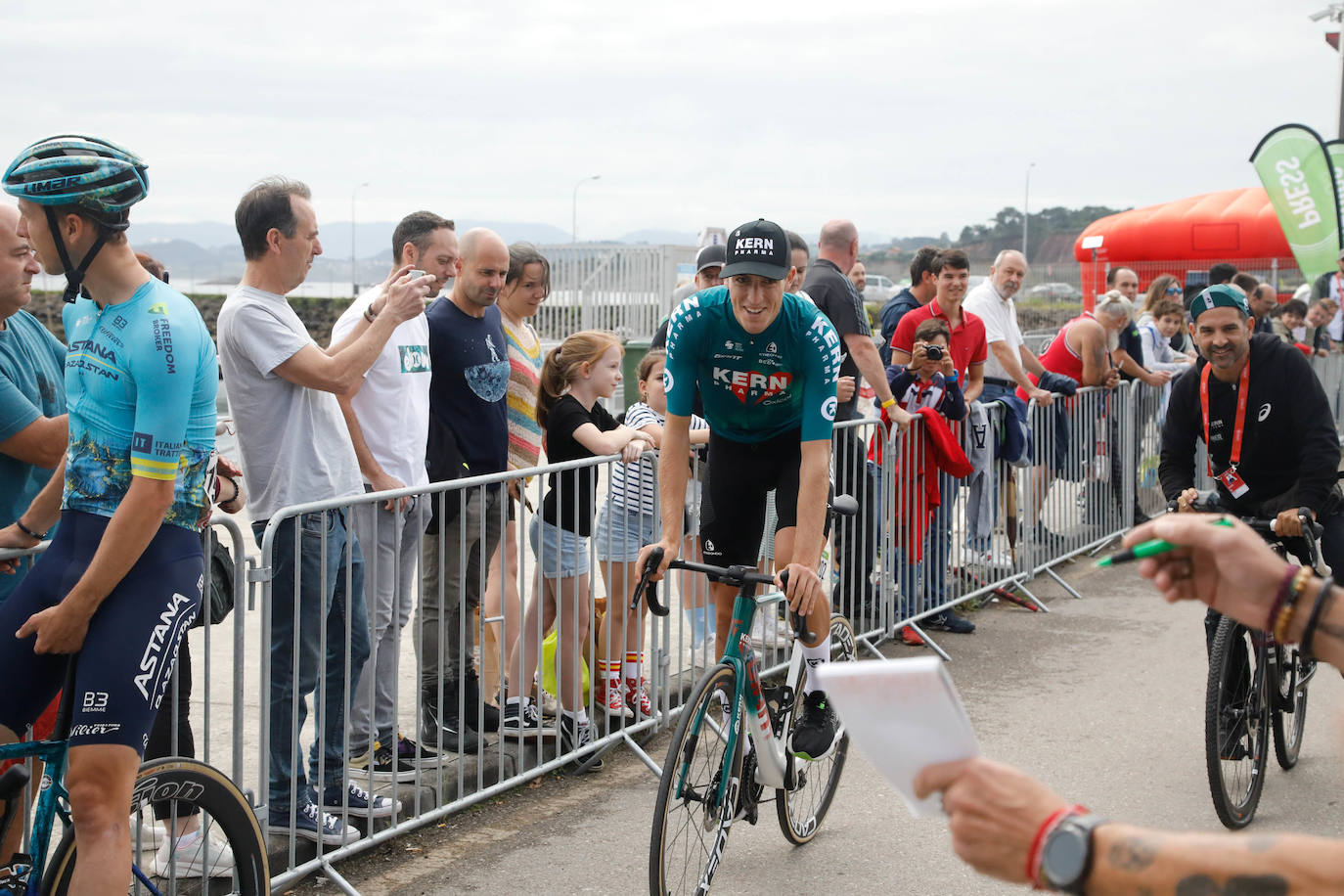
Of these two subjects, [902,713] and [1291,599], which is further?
[1291,599]

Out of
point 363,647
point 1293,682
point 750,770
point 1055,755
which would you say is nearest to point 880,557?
point 1055,755

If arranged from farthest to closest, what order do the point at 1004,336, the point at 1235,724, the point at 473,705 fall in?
the point at 1004,336, the point at 473,705, the point at 1235,724

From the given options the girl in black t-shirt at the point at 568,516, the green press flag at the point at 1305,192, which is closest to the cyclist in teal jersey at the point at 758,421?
the girl in black t-shirt at the point at 568,516

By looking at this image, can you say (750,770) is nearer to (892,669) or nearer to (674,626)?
(892,669)

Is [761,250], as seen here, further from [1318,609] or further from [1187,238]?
[1187,238]

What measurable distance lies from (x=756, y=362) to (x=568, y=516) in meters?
1.29

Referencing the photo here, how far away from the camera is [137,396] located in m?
Answer: 3.03

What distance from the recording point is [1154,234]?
36.4 metres

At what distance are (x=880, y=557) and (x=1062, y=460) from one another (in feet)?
8.88

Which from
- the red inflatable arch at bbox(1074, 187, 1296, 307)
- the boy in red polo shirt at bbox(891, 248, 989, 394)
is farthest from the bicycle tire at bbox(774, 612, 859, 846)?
the red inflatable arch at bbox(1074, 187, 1296, 307)

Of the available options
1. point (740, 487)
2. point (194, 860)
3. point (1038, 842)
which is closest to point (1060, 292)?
point (740, 487)

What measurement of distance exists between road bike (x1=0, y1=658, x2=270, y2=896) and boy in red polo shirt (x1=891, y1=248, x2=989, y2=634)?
16.8 feet

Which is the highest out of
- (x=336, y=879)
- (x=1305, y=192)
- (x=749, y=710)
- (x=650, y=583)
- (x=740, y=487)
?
(x=1305, y=192)

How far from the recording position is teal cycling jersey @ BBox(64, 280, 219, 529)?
3.00 metres
